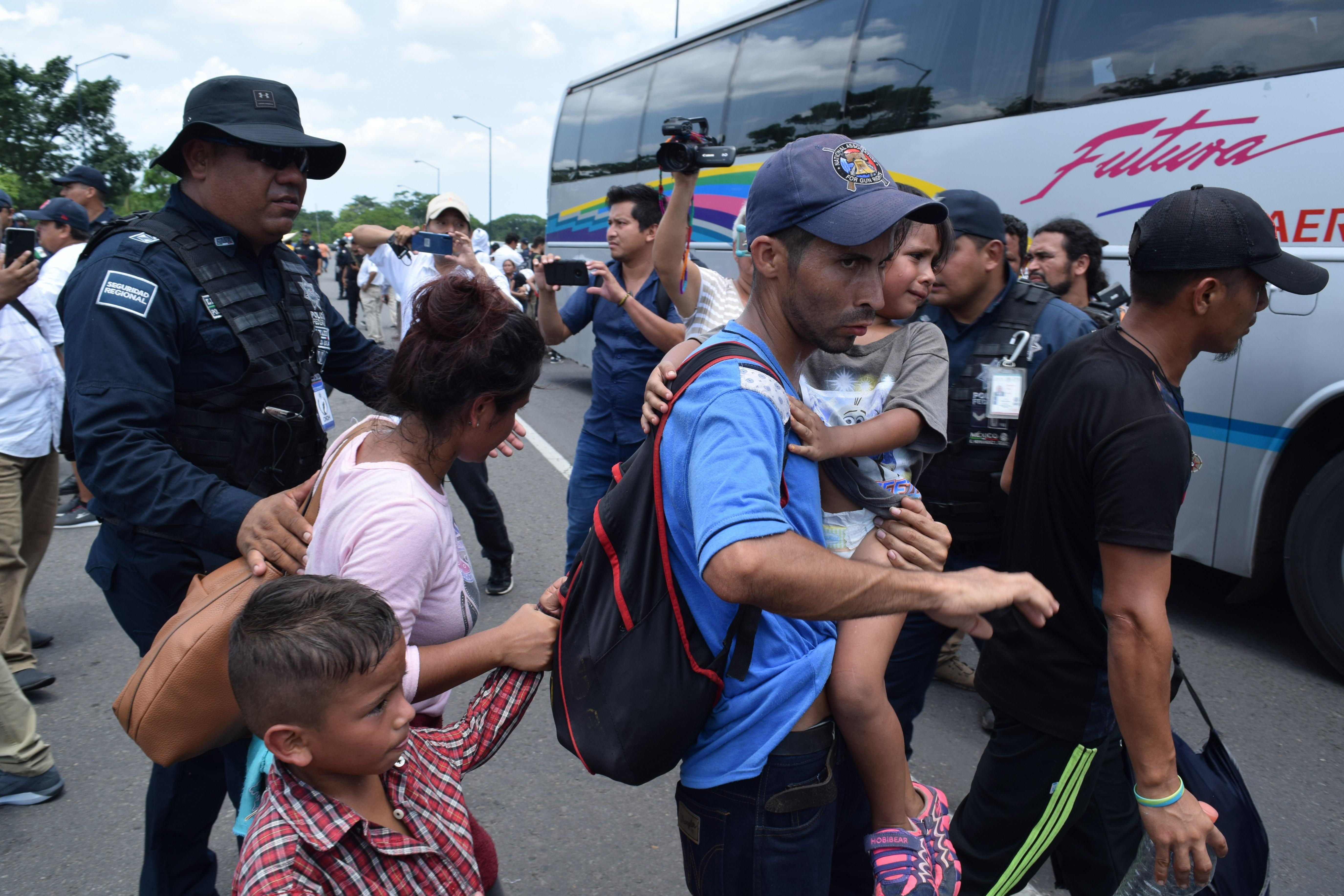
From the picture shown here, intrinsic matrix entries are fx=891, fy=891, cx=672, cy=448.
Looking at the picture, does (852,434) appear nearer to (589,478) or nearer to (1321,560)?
(589,478)

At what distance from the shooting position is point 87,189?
745 cm

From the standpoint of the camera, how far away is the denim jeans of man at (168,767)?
221 centimetres

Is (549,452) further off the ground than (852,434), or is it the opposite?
(852,434)

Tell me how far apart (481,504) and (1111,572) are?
3.71 meters

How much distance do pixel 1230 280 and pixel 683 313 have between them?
8.69 feet

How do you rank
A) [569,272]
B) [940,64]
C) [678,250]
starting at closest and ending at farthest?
[678,250] < [569,272] < [940,64]

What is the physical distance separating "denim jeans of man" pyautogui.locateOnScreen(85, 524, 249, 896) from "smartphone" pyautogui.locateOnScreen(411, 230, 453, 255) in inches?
119

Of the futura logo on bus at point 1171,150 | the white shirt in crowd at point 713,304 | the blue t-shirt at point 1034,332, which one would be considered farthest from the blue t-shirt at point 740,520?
the futura logo on bus at point 1171,150

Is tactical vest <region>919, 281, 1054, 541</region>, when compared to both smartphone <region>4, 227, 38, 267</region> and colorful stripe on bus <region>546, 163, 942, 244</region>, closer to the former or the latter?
colorful stripe on bus <region>546, 163, 942, 244</region>

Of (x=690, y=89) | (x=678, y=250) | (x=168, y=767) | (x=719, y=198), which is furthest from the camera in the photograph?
(x=690, y=89)

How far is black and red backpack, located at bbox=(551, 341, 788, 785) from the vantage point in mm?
1433

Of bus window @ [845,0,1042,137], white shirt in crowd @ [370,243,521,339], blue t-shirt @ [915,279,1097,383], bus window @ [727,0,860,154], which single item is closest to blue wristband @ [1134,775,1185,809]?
blue t-shirt @ [915,279,1097,383]

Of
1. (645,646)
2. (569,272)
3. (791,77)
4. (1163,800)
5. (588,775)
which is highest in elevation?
(791,77)

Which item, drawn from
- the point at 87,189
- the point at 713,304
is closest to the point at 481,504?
the point at 713,304
